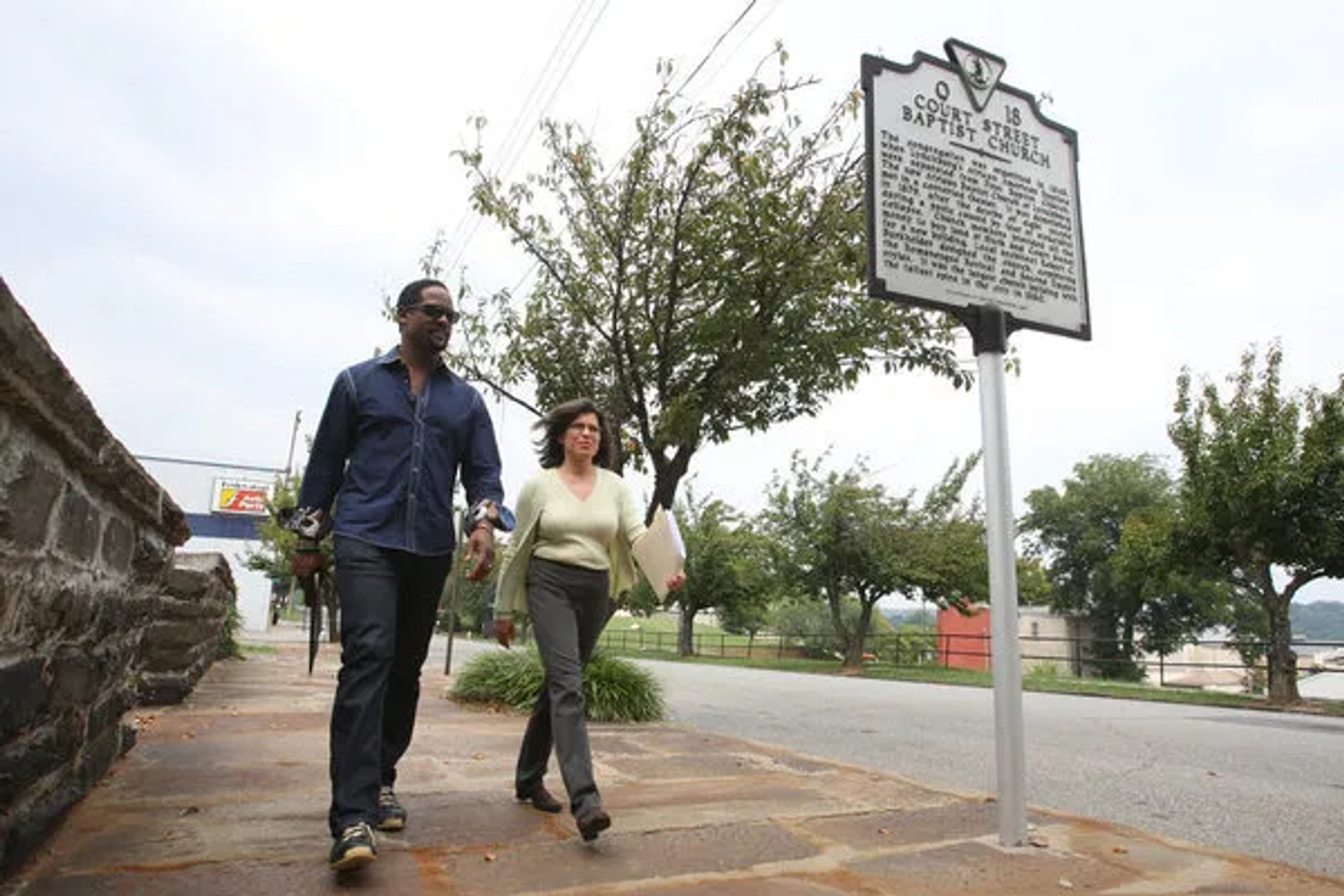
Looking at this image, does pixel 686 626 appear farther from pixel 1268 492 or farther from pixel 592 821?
pixel 592 821

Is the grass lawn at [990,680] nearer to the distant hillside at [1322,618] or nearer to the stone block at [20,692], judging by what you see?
the stone block at [20,692]

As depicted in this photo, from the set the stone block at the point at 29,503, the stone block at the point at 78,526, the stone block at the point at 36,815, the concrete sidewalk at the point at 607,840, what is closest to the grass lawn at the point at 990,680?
the concrete sidewalk at the point at 607,840

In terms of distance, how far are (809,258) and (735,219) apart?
0.64 metres

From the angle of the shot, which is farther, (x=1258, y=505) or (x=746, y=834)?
(x=1258, y=505)

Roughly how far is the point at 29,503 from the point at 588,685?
5.42 m

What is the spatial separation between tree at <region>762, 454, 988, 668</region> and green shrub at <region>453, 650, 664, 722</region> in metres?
19.4

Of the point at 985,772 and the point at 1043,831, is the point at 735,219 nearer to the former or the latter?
Answer: the point at 985,772

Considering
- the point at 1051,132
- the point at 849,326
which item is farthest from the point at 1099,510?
the point at 1051,132

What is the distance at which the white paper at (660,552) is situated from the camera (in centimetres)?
387

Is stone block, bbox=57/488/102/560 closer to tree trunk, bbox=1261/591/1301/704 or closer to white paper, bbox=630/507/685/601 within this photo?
white paper, bbox=630/507/685/601

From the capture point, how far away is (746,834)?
344cm

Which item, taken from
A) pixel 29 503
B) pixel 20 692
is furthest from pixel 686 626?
pixel 29 503

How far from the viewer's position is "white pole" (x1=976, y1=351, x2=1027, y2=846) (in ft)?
11.5

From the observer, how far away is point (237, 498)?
42906mm
